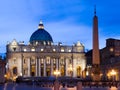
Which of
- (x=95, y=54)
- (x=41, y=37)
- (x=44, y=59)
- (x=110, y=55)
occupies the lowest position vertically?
(x=95, y=54)

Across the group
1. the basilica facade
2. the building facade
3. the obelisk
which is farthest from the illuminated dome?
the obelisk

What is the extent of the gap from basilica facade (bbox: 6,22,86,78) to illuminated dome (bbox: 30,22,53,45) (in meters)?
1.27

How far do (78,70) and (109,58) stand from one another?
47913mm

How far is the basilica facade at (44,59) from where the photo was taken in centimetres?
16075

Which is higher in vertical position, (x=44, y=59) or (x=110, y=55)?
(x=44, y=59)

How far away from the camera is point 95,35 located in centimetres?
6206

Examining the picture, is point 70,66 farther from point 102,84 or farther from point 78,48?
point 102,84

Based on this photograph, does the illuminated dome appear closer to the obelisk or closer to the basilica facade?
the basilica facade

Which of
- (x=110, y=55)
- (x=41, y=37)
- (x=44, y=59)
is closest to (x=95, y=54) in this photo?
(x=110, y=55)

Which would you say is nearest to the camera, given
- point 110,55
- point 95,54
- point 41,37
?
point 95,54

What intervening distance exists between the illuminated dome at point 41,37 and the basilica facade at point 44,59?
1.27 metres

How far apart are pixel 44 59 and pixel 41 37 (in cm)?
1095

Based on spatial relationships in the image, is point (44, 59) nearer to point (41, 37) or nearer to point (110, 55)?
point (41, 37)

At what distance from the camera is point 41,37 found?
16888cm
